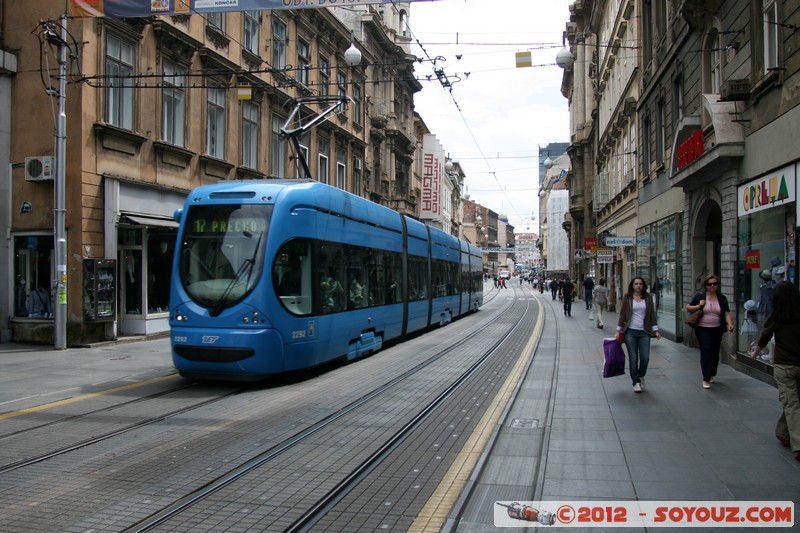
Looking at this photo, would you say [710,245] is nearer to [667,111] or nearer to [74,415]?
[667,111]

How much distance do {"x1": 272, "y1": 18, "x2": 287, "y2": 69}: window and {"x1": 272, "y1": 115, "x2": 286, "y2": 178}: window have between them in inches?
86.6

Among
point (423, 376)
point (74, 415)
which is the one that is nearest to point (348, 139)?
point (423, 376)

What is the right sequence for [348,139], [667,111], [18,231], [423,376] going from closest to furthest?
[423,376]
[18,231]
[667,111]
[348,139]

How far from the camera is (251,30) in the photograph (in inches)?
953

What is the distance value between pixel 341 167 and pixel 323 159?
2.54 metres

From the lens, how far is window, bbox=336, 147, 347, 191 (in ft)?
110

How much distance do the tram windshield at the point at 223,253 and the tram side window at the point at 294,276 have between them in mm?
356

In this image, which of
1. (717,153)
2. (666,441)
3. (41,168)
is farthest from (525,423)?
(41,168)

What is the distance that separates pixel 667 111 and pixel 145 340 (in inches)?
626

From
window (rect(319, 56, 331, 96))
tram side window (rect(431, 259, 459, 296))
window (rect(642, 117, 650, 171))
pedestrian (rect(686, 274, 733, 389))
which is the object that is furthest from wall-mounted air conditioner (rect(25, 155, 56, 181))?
window (rect(642, 117, 650, 171))

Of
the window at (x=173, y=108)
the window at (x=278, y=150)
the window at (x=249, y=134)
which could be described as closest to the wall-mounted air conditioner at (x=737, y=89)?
the window at (x=173, y=108)

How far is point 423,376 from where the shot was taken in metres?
11.6

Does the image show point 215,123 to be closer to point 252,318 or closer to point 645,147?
point 252,318

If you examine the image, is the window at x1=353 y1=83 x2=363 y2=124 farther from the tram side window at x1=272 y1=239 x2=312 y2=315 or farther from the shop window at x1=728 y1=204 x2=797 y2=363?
the shop window at x1=728 y1=204 x2=797 y2=363
